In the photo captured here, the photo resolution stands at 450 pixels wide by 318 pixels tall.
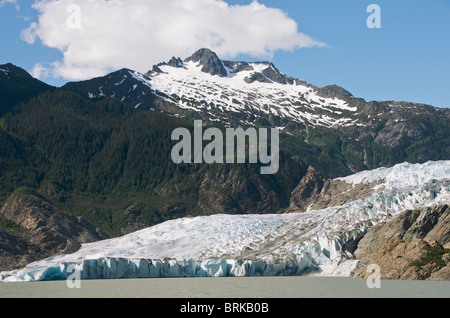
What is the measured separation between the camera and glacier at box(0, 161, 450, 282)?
5595 inches

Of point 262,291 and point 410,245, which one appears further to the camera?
Result: point 410,245

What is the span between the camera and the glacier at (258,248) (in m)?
142

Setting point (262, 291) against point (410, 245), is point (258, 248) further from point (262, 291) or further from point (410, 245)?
point (262, 291)

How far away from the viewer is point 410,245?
4744 inches

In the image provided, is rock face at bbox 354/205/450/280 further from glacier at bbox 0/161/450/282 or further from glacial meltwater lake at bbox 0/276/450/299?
glacial meltwater lake at bbox 0/276/450/299

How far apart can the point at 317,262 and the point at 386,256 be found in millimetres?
22401

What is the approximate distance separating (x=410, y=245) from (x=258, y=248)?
57.5 metres

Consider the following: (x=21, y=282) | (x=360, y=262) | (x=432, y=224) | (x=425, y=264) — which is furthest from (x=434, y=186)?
(x=21, y=282)

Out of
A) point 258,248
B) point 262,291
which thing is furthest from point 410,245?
point 258,248

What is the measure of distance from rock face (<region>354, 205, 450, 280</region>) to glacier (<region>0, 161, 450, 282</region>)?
14.9 feet

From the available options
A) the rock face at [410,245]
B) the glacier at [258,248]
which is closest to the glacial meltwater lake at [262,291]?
the rock face at [410,245]
